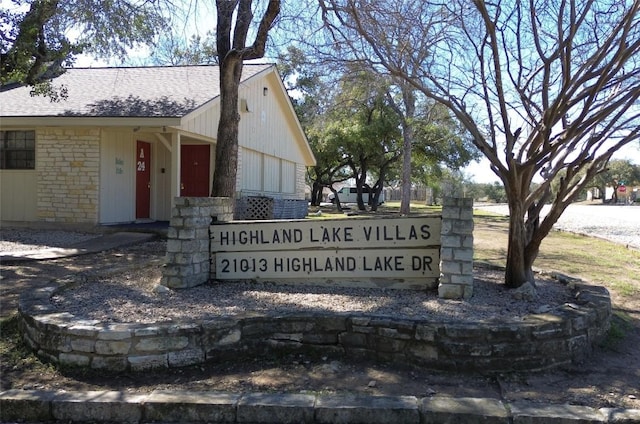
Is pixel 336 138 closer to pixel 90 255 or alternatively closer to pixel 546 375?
pixel 90 255

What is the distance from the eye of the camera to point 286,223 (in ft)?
20.3

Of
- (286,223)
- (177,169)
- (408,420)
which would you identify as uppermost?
(177,169)

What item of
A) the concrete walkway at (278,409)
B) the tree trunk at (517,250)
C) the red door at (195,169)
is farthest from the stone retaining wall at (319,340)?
the red door at (195,169)

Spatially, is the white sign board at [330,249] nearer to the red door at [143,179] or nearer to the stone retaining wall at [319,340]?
the stone retaining wall at [319,340]

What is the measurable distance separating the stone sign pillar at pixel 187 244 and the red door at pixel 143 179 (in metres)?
8.53

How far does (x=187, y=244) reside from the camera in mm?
6051

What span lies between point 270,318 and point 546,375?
7.67ft

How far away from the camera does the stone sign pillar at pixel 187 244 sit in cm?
599

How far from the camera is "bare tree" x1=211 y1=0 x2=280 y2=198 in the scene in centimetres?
888

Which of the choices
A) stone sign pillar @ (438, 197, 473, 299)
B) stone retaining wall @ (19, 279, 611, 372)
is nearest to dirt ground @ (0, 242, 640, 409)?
stone retaining wall @ (19, 279, 611, 372)

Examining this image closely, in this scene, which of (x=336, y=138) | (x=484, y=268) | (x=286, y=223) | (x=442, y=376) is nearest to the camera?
(x=442, y=376)

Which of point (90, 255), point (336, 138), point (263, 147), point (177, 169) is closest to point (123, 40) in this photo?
point (177, 169)

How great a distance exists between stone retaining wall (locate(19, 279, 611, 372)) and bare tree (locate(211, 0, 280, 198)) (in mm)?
5153

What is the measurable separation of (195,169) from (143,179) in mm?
1865
